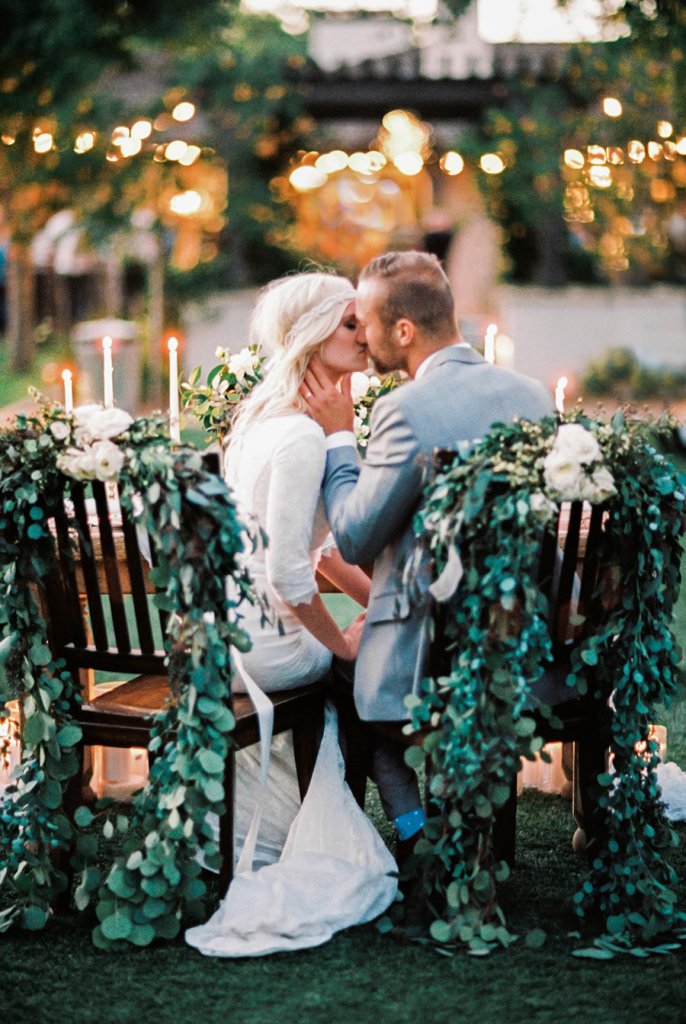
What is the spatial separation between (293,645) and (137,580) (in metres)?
0.47

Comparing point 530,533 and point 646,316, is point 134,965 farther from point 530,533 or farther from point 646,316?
point 646,316

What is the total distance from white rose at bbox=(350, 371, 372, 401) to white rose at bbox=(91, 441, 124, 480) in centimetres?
133

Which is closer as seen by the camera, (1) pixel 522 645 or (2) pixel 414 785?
(1) pixel 522 645

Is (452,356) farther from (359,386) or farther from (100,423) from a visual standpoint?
(359,386)

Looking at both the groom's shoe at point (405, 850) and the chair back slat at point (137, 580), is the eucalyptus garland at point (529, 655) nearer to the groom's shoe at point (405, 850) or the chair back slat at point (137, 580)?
the groom's shoe at point (405, 850)

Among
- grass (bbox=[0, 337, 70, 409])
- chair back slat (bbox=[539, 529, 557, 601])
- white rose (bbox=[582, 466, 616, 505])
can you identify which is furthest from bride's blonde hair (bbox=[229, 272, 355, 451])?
grass (bbox=[0, 337, 70, 409])

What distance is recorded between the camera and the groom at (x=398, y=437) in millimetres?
3148

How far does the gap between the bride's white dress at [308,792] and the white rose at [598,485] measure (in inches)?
27.6

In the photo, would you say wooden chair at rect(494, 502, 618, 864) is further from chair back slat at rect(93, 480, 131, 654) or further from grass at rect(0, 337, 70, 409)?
grass at rect(0, 337, 70, 409)

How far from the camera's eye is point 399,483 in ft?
10.3

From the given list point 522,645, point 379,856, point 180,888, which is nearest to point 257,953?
point 180,888

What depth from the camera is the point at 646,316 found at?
52.7 ft

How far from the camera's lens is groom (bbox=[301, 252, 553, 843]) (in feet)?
10.3

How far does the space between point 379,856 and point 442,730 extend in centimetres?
52
